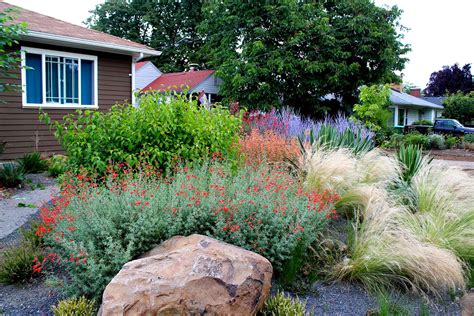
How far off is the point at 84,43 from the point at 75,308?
28.9 feet

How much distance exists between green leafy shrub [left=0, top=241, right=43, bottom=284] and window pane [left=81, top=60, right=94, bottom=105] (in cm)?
811

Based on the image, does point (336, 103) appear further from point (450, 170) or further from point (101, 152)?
point (101, 152)

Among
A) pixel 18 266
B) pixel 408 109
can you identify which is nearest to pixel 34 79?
pixel 18 266

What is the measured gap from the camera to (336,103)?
2100 centimetres

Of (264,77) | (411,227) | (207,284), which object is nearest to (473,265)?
(411,227)

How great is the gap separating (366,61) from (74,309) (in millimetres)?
18887

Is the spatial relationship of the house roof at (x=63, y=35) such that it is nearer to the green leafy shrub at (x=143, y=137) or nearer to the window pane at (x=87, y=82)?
the window pane at (x=87, y=82)

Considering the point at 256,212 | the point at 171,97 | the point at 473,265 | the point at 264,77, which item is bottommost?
the point at 473,265

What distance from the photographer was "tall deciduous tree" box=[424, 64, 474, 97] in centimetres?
4616

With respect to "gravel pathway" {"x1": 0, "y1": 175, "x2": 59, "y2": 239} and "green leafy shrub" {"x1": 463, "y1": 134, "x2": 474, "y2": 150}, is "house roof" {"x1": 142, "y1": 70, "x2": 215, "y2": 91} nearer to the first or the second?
"green leafy shrub" {"x1": 463, "y1": 134, "x2": 474, "y2": 150}

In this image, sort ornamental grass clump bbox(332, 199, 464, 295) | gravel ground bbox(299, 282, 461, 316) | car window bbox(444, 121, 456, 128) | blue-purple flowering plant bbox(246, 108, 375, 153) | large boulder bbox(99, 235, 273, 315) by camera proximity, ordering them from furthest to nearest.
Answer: car window bbox(444, 121, 456, 128) < blue-purple flowering plant bbox(246, 108, 375, 153) < ornamental grass clump bbox(332, 199, 464, 295) < gravel ground bbox(299, 282, 461, 316) < large boulder bbox(99, 235, 273, 315)

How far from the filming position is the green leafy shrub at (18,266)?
3.23 meters

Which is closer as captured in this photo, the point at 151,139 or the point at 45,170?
the point at 151,139

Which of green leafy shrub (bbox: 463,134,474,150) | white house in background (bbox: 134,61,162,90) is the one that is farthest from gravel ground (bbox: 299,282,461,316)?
white house in background (bbox: 134,61,162,90)
